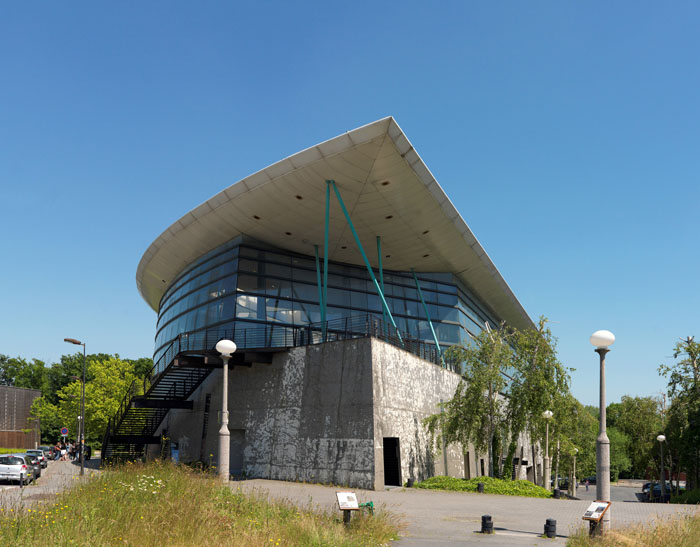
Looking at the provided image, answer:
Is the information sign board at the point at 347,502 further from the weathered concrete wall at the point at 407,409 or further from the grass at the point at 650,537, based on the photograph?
the weathered concrete wall at the point at 407,409

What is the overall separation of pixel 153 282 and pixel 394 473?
71.4 ft

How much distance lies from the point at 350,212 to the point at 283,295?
218 inches

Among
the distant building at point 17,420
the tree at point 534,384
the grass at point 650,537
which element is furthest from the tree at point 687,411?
the distant building at point 17,420

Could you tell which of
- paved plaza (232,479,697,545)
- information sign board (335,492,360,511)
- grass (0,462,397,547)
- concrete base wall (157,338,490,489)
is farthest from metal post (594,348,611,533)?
concrete base wall (157,338,490,489)

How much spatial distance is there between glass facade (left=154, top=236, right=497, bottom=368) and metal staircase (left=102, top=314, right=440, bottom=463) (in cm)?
70

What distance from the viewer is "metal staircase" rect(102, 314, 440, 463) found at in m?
23.9

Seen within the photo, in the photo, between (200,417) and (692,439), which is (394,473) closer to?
(200,417)

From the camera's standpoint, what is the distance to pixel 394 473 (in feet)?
77.0

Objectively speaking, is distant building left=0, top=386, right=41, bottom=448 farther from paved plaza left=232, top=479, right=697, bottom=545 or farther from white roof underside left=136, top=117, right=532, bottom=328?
paved plaza left=232, top=479, right=697, bottom=545

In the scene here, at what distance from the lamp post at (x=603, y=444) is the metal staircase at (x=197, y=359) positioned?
1152 cm

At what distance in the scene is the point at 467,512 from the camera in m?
15.3

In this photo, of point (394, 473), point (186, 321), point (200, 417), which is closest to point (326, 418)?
point (394, 473)

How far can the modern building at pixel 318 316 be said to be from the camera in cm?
2208

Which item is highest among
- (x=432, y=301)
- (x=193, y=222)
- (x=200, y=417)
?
(x=193, y=222)
